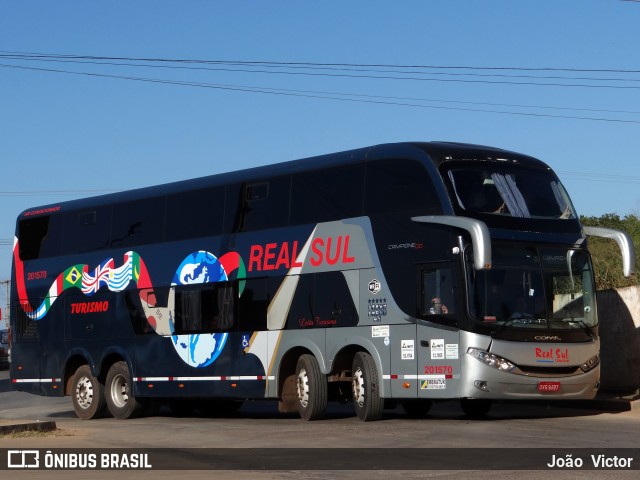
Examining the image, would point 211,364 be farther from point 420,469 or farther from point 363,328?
point 420,469

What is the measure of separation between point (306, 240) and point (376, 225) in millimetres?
1688

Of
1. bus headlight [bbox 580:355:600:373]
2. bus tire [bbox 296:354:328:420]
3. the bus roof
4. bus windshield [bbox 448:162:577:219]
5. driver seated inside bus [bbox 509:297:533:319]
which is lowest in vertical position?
bus tire [bbox 296:354:328:420]

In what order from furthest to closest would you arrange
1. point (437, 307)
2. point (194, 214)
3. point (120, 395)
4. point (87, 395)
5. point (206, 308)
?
point (87, 395)
point (120, 395)
point (194, 214)
point (206, 308)
point (437, 307)

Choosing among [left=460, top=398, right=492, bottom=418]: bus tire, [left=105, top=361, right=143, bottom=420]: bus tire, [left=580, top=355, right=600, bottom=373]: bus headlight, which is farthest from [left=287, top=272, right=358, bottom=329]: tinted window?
[left=105, top=361, right=143, bottom=420]: bus tire

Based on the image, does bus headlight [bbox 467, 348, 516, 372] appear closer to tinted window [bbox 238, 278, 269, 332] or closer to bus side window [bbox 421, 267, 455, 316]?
bus side window [bbox 421, 267, 455, 316]

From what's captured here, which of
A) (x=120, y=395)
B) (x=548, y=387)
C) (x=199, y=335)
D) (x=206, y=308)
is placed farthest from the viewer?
(x=120, y=395)

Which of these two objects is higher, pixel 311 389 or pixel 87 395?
pixel 311 389

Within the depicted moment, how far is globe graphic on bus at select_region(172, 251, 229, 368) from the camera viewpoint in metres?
22.3

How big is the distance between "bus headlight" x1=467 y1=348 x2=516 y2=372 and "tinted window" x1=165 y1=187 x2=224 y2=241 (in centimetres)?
612

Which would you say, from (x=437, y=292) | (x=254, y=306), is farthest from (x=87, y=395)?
(x=437, y=292)

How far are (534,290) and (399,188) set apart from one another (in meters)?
2.63

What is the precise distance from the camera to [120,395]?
24562mm

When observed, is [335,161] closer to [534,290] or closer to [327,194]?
[327,194]

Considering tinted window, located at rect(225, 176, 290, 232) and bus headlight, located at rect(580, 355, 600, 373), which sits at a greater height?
tinted window, located at rect(225, 176, 290, 232)
